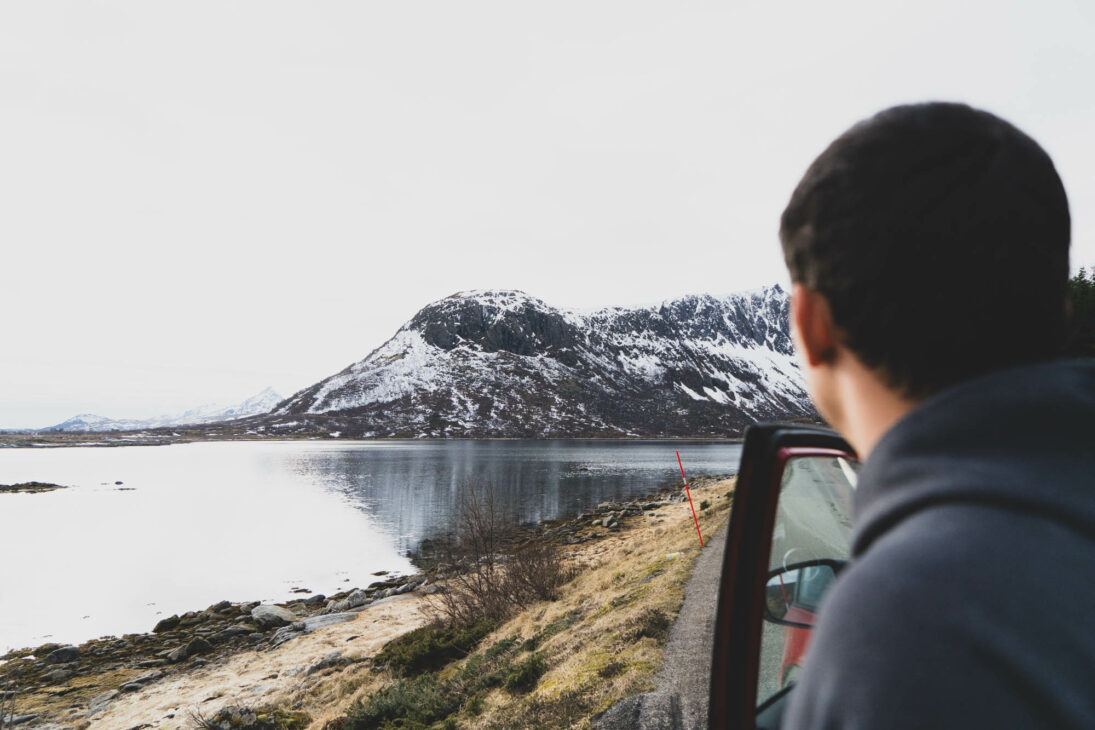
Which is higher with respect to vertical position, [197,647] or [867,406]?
[867,406]

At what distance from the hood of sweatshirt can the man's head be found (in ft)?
0.30

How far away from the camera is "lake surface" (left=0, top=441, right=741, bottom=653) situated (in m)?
23.6

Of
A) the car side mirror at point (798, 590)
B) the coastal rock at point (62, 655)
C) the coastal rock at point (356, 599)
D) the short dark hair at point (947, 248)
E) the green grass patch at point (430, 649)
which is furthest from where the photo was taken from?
the coastal rock at point (356, 599)

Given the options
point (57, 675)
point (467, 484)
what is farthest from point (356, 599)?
point (467, 484)

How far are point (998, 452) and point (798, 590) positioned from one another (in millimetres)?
1656

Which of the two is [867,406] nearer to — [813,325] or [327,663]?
[813,325]

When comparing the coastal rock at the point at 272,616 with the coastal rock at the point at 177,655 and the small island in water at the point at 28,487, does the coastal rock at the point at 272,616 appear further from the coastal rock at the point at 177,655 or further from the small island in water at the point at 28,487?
the small island in water at the point at 28,487

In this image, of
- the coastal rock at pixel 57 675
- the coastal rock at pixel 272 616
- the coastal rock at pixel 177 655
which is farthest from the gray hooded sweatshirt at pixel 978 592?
the coastal rock at pixel 272 616

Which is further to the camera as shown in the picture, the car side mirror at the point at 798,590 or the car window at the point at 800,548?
the car side mirror at the point at 798,590

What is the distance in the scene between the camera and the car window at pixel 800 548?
1965 mm

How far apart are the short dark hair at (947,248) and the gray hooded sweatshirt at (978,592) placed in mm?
165

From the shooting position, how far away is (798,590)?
223cm

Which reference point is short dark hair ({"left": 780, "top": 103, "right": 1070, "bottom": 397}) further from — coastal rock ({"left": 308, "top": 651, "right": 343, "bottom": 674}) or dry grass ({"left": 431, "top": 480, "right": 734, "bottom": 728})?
coastal rock ({"left": 308, "top": 651, "right": 343, "bottom": 674})

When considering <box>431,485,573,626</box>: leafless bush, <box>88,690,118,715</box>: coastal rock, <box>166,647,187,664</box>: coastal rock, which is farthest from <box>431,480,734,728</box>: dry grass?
<box>166,647,187,664</box>: coastal rock
